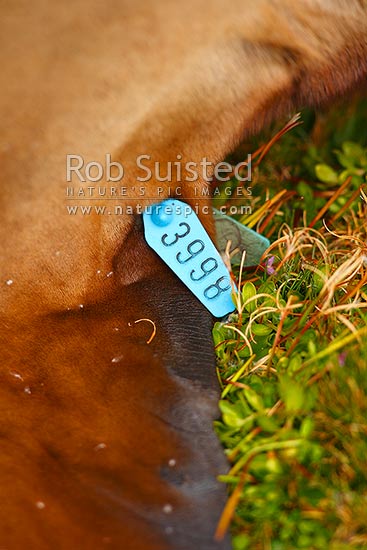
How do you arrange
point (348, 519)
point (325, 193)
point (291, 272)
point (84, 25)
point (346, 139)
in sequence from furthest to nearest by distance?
1. point (346, 139)
2. point (325, 193)
3. point (291, 272)
4. point (84, 25)
5. point (348, 519)

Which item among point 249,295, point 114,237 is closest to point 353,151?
point 249,295

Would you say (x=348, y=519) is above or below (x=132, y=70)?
below

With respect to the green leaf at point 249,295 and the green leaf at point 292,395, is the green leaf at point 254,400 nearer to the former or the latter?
the green leaf at point 292,395

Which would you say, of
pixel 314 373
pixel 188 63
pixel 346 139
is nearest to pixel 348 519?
pixel 314 373

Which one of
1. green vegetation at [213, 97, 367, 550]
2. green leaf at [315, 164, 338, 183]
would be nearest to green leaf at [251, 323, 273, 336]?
green vegetation at [213, 97, 367, 550]

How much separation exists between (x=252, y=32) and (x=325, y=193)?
0.55m

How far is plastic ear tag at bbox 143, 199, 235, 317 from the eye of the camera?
1051mm

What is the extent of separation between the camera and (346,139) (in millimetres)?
1606

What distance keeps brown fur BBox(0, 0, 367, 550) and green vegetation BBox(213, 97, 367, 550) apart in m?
0.05

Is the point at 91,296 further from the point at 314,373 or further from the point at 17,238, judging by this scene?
the point at 314,373

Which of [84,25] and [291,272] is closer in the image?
[84,25]

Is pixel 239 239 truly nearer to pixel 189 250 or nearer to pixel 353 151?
pixel 189 250

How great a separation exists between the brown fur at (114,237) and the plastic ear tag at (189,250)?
1.5 inches

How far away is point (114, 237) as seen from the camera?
40.6 inches
